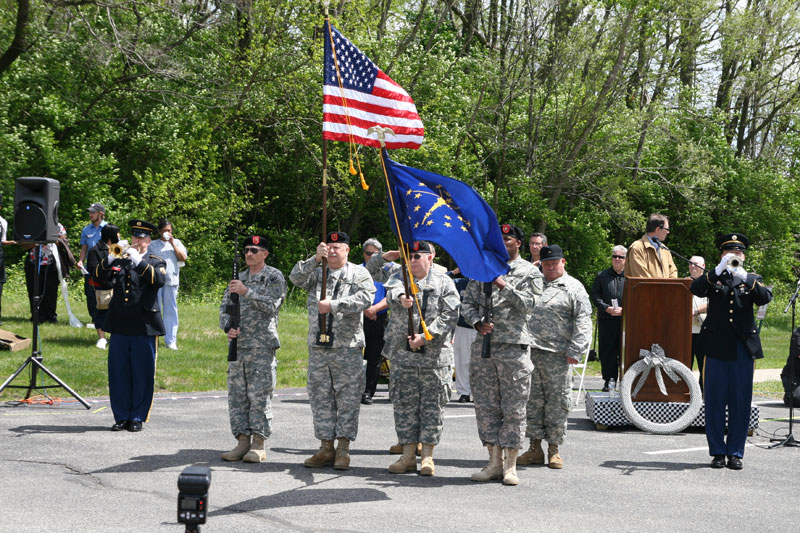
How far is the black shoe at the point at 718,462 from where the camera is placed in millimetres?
8844

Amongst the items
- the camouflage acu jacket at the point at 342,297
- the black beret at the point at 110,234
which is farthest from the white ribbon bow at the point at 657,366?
the black beret at the point at 110,234

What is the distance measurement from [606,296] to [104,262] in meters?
7.06

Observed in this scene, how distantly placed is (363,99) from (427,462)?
3.25m

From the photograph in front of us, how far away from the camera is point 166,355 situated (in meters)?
14.5

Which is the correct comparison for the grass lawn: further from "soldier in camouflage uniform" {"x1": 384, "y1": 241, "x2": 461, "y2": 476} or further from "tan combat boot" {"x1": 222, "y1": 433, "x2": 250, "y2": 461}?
"soldier in camouflage uniform" {"x1": 384, "y1": 241, "x2": 461, "y2": 476}

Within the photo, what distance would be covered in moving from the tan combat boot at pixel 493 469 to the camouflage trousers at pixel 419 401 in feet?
1.52

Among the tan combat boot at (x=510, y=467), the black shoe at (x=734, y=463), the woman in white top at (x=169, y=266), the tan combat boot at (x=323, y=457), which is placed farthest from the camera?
the woman in white top at (x=169, y=266)

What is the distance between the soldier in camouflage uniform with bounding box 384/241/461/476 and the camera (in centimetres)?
808

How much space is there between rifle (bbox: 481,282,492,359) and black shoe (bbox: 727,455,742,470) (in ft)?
8.89

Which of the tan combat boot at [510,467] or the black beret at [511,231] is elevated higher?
the black beret at [511,231]

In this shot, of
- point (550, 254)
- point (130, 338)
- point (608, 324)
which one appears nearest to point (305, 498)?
point (550, 254)

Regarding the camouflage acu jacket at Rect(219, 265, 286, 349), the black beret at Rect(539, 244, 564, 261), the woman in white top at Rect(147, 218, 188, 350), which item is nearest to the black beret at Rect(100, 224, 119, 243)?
the camouflage acu jacket at Rect(219, 265, 286, 349)

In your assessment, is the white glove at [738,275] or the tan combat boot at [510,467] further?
the white glove at [738,275]

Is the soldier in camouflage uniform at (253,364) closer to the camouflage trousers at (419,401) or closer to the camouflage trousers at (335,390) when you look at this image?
the camouflage trousers at (335,390)
